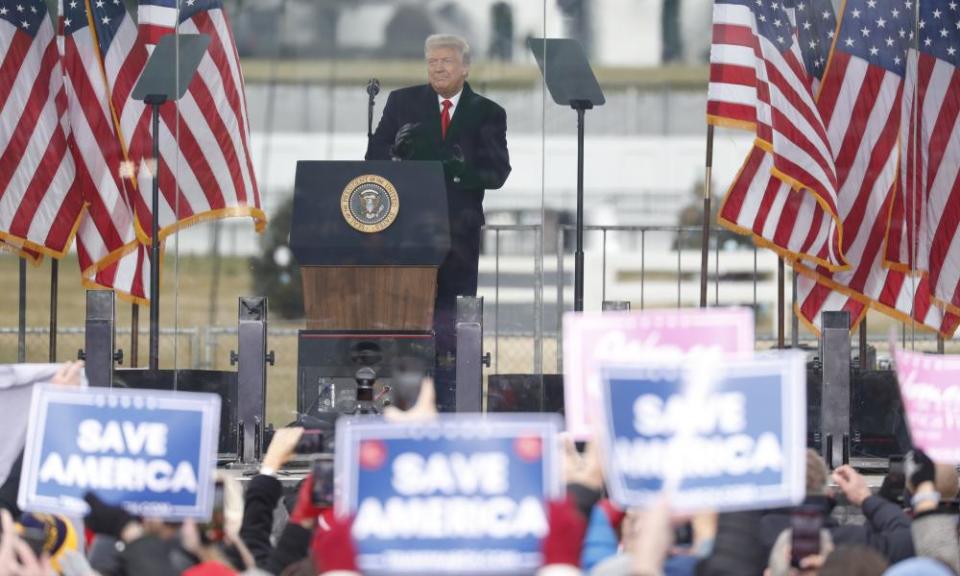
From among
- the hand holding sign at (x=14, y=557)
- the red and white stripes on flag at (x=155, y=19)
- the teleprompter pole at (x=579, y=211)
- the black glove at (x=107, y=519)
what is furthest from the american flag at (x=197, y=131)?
the hand holding sign at (x=14, y=557)

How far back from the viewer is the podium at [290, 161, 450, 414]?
39.5 feet

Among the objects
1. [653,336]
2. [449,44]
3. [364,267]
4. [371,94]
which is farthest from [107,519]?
[449,44]

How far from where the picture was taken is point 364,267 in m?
12.4

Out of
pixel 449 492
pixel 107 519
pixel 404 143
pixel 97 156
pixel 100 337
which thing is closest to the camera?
pixel 449 492

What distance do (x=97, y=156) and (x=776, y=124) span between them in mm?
4293

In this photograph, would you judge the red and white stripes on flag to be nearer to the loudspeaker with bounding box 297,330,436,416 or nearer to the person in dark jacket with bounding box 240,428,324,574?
the loudspeaker with bounding box 297,330,436,416

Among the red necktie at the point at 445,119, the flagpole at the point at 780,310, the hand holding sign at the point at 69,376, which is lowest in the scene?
the hand holding sign at the point at 69,376

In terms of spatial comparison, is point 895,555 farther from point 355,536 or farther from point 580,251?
point 580,251

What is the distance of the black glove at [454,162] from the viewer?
42.6ft

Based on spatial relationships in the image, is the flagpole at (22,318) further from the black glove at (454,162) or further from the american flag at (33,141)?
the black glove at (454,162)

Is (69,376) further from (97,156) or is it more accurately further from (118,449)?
(97,156)

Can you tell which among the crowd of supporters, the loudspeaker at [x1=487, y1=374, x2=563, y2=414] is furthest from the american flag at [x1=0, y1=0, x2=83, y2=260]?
the crowd of supporters

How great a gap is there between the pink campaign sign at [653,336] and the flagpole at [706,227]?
570 centimetres

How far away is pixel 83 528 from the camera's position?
8.09 metres
